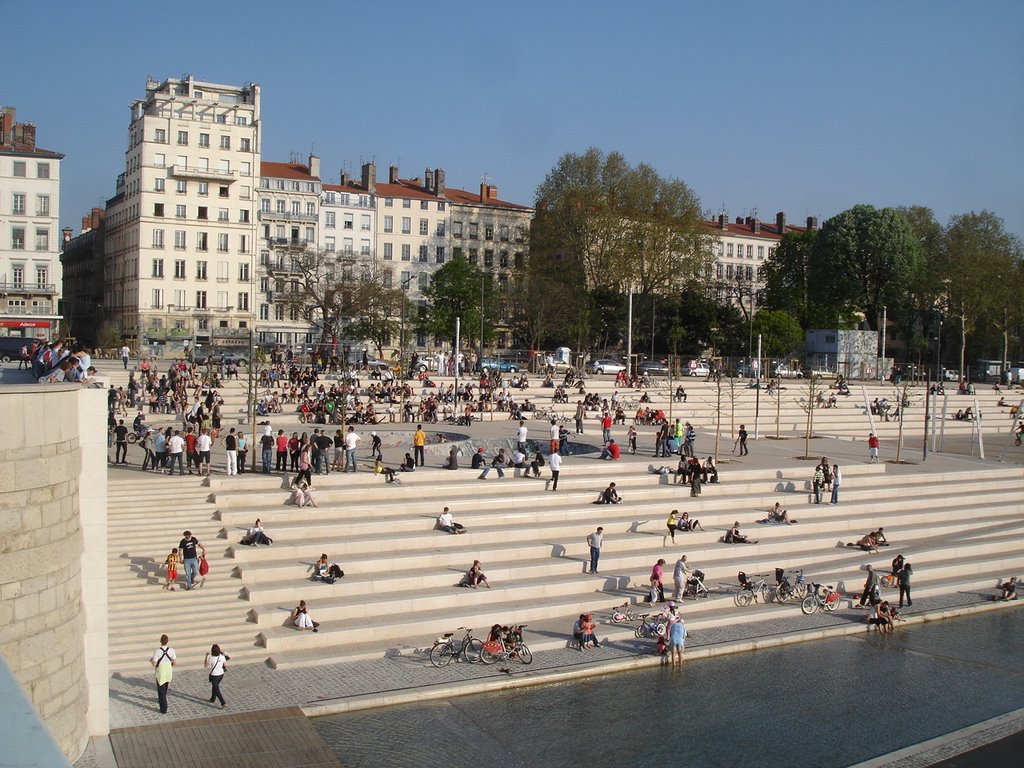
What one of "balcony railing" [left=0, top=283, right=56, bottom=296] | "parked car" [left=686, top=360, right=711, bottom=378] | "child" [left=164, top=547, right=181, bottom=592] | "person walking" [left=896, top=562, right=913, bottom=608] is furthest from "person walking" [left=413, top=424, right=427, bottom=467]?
"parked car" [left=686, top=360, right=711, bottom=378]

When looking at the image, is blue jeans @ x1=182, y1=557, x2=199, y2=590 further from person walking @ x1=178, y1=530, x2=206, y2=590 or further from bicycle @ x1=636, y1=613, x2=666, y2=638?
bicycle @ x1=636, y1=613, x2=666, y2=638

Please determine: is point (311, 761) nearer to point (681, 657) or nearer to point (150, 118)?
point (681, 657)

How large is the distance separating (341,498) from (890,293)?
62391 millimetres

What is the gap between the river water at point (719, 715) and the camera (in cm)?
1523

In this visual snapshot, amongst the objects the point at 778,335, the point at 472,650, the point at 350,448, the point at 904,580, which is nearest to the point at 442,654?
the point at 472,650

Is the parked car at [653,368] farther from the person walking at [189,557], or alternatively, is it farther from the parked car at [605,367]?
the person walking at [189,557]

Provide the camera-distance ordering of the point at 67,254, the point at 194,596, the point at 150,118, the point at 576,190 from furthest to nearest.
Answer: the point at 67,254 < the point at 576,190 < the point at 150,118 < the point at 194,596

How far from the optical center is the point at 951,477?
1433 inches

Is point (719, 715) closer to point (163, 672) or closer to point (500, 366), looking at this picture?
point (163, 672)

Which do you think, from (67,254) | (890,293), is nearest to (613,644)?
(890,293)

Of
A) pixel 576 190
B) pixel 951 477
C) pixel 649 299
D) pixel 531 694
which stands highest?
pixel 576 190

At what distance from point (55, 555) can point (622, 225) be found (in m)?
60.5

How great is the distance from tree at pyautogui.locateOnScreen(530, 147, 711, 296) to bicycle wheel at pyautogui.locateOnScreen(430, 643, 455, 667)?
53.9 m

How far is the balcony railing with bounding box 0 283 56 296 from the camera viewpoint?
5228 cm
